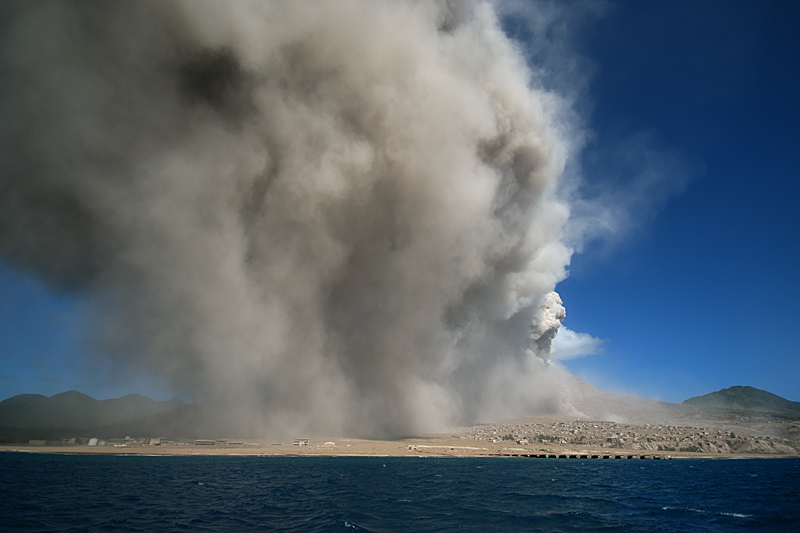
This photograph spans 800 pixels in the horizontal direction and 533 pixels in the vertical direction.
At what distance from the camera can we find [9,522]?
57.9 ft

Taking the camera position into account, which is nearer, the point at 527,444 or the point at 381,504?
the point at 381,504

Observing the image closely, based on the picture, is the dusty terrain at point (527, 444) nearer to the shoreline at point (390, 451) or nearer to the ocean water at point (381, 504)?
the shoreline at point (390, 451)


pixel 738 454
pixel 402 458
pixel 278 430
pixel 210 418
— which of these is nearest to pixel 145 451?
pixel 210 418

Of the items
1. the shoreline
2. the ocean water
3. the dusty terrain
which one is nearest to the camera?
the ocean water

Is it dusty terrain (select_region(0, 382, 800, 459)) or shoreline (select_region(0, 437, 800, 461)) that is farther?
dusty terrain (select_region(0, 382, 800, 459))

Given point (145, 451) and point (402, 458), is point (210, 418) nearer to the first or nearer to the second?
point (145, 451)

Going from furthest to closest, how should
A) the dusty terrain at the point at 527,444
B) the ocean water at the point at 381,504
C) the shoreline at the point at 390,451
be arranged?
1. the dusty terrain at the point at 527,444
2. the shoreline at the point at 390,451
3. the ocean water at the point at 381,504

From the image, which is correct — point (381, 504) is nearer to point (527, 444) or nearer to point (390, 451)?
point (390, 451)

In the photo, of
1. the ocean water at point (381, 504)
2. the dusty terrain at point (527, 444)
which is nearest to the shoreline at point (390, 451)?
the dusty terrain at point (527, 444)

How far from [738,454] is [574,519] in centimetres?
9059

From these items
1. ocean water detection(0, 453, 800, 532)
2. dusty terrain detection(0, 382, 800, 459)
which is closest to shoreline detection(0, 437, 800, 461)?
dusty terrain detection(0, 382, 800, 459)

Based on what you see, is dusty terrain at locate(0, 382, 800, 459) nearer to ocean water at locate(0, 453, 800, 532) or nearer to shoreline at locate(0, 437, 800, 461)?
shoreline at locate(0, 437, 800, 461)

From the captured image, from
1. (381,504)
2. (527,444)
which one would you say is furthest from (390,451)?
(381,504)

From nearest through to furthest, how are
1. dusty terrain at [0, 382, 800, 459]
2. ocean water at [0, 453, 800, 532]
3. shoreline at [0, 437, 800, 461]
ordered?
1. ocean water at [0, 453, 800, 532]
2. shoreline at [0, 437, 800, 461]
3. dusty terrain at [0, 382, 800, 459]
